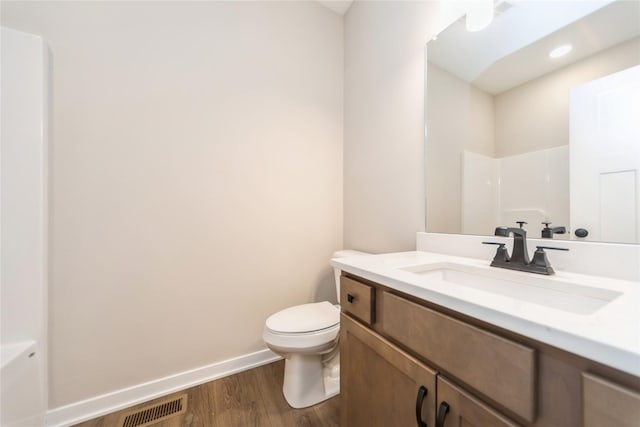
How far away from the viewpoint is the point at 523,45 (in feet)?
A: 2.98

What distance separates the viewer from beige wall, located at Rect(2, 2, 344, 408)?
46.1 inches

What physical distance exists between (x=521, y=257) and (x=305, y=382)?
46.0 inches

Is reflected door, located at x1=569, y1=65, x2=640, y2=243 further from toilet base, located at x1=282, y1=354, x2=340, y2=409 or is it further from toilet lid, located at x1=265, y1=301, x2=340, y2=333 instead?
toilet base, located at x1=282, y1=354, x2=340, y2=409

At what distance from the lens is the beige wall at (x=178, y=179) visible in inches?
46.1

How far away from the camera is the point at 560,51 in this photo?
81cm

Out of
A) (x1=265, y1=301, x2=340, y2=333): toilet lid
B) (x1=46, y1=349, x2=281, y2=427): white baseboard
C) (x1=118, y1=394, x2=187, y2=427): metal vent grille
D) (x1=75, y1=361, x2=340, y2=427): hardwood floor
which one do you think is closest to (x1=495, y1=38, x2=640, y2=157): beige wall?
(x1=265, y1=301, x2=340, y2=333): toilet lid

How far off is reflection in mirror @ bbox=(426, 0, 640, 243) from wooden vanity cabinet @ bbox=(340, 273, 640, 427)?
60 centimetres

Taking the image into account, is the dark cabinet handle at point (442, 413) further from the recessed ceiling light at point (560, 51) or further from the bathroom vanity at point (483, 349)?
the recessed ceiling light at point (560, 51)

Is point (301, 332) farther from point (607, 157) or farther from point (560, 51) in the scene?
point (560, 51)

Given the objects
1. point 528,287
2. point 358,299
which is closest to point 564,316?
point 528,287

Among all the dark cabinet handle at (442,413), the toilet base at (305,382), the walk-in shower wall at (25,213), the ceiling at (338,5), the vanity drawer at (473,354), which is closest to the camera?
the vanity drawer at (473,354)

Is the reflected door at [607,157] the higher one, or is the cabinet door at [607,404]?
the reflected door at [607,157]

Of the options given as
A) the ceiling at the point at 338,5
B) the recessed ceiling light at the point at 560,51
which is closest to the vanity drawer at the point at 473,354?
the recessed ceiling light at the point at 560,51

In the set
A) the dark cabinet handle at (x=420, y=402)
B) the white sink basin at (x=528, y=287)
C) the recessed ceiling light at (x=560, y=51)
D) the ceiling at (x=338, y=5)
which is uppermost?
the ceiling at (x=338, y=5)
